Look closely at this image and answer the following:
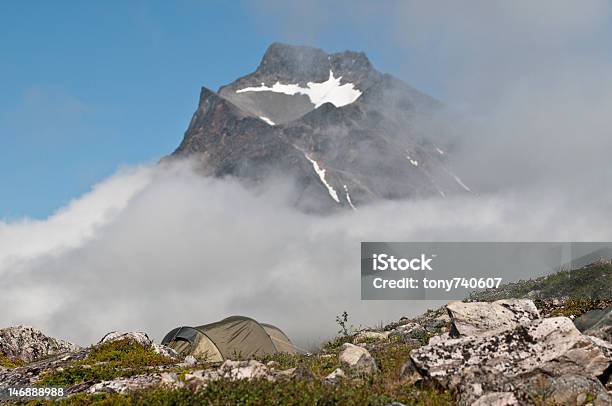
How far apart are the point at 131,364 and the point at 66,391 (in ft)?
11.0

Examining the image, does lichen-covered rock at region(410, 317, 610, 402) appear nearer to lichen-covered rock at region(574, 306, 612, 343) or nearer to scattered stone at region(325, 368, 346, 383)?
scattered stone at region(325, 368, 346, 383)

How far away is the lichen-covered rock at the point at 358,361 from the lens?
14.0 metres

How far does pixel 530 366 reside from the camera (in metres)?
12.2

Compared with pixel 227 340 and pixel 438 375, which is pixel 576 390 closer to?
pixel 438 375

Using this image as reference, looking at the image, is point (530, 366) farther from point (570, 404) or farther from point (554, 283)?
point (554, 283)

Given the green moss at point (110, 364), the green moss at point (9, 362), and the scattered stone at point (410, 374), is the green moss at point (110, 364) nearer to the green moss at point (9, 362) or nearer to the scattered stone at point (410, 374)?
the green moss at point (9, 362)

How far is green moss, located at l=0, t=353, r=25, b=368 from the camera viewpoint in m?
24.4

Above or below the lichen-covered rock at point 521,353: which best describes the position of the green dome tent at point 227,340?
above

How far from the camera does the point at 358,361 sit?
14.4 metres

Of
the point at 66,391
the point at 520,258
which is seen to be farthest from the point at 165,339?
the point at 520,258

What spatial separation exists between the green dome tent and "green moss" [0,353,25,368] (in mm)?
6623

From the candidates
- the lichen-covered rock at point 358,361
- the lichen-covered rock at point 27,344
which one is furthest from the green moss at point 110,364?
the lichen-covered rock at point 27,344

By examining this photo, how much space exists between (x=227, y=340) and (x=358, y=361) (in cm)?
1720

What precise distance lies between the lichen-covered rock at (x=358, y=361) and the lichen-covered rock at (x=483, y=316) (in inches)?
92.0
